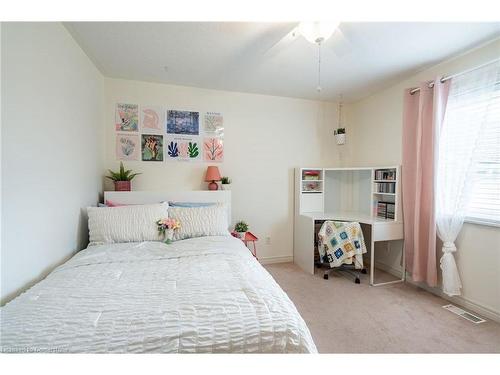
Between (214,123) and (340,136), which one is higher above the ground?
(214,123)

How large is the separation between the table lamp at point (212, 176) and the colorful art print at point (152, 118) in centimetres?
80

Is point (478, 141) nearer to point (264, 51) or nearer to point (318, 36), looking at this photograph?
point (318, 36)

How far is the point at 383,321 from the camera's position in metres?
1.88

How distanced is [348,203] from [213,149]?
Answer: 225 centimetres

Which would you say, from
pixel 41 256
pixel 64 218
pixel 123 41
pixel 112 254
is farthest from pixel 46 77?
pixel 112 254

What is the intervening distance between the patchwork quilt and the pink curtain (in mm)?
518

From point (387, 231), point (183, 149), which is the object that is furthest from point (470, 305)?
point (183, 149)

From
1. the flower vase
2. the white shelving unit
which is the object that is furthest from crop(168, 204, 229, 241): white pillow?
the white shelving unit

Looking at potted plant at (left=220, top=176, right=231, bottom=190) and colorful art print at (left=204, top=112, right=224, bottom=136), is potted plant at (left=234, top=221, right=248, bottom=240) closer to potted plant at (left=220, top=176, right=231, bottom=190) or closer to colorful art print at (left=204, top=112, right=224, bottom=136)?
potted plant at (left=220, top=176, right=231, bottom=190)

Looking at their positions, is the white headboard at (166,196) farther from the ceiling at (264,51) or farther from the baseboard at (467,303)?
the baseboard at (467,303)

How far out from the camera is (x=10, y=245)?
3.78ft
